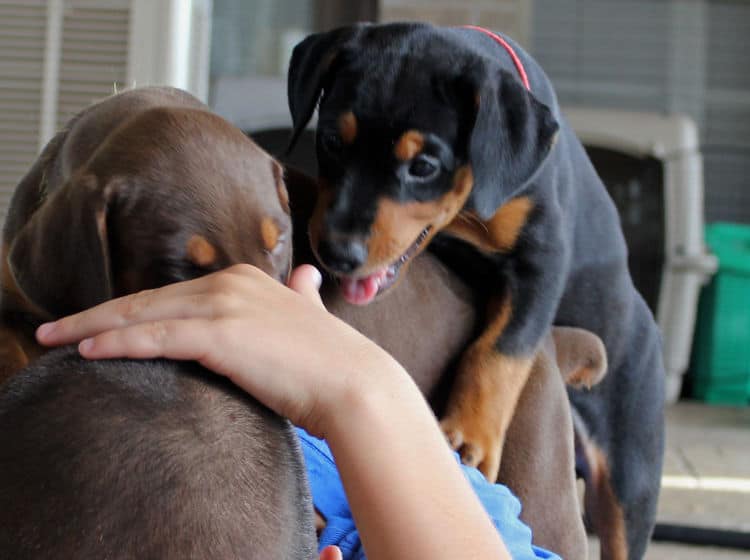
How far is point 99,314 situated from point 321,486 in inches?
13.0

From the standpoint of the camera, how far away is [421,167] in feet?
3.87

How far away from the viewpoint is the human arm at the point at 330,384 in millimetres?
647

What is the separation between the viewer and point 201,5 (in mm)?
1802

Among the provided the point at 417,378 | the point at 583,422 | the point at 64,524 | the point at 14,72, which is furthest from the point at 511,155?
the point at 14,72

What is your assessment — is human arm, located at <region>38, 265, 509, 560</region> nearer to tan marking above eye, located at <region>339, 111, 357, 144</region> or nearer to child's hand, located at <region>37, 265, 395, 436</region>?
child's hand, located at <region>37, 265, 395, 436</region>

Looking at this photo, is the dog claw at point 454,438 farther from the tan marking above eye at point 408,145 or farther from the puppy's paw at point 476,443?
the tan marking above eye at point 408,145

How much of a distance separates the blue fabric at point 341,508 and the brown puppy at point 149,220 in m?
0.17

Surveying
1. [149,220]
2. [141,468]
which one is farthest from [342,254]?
[141,468]

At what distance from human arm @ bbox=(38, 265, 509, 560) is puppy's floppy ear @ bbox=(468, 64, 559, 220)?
524 mm

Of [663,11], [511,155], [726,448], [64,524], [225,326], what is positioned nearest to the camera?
[64,524]

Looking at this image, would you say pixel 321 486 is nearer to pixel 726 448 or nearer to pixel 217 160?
pixel 217 160

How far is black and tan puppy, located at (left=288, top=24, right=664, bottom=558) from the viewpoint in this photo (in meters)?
1.16

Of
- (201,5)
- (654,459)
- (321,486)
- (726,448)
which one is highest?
(201,5)

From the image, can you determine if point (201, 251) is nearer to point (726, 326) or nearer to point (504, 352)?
point (504, 352)
